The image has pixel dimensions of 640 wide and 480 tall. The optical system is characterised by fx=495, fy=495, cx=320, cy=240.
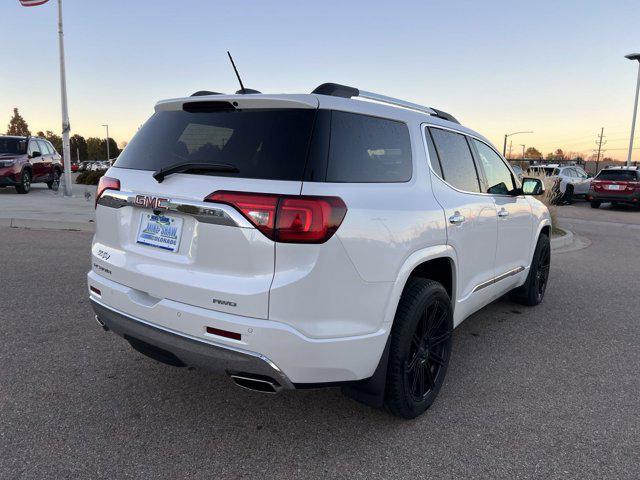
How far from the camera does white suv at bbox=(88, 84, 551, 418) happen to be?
7.49 feet

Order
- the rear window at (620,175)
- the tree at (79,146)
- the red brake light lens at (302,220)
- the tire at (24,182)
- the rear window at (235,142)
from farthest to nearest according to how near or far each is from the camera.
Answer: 1. the tree at (79,146)
2. the rear window at (620,175)
3. the tire at (24,182)
4. the rear window at (235,142)
5. the red brake light lens at (302,220)

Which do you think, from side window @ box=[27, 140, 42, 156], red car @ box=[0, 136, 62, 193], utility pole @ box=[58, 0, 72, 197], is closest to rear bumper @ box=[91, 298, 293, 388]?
utility pole @ box=[58, 0, 72, 197]

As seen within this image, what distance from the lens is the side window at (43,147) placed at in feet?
55.6

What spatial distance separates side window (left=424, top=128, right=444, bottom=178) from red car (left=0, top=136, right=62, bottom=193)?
15371 mm

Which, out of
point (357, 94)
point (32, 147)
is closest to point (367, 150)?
point (357, 94)

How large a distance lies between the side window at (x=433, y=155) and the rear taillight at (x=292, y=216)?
1.18 m

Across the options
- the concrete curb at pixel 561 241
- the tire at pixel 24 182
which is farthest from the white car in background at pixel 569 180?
the tire at pixel 24 182

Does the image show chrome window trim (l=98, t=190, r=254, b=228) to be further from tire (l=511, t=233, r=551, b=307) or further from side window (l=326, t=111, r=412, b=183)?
tire (l=511, t=233, r=551, b=307)

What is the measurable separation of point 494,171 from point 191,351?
10.0ft

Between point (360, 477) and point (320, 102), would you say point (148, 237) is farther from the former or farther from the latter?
point (360, 477)

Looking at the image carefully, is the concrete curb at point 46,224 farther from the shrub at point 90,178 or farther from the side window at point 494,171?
the shrub at point 90,178

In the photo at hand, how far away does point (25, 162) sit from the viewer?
1552cm

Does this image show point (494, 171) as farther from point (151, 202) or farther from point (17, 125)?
point (17, 125)

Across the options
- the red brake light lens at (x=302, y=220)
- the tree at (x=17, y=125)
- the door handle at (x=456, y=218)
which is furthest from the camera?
the tree at (x=17, y=125)
